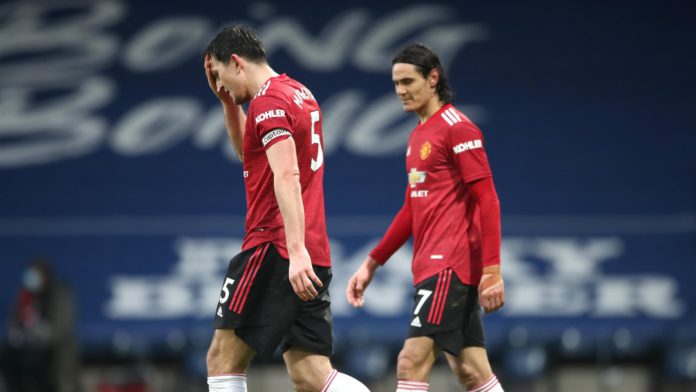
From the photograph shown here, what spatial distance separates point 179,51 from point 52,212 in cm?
213

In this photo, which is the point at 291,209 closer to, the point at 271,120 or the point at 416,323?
the point at 271,120

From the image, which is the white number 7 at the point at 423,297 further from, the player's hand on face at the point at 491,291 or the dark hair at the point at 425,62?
the dark hair at the point at 425,62

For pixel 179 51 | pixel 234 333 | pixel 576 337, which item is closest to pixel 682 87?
pixel 576 337

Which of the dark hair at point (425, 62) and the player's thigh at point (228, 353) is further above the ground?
the dark hair at point (425, 62)

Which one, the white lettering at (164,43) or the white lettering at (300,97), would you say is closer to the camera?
the white lettering at (300,97)

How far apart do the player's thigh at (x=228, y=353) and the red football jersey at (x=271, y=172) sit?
329 millimetres

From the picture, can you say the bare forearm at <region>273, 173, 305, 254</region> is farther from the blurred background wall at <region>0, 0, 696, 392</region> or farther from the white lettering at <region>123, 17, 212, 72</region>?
the white lettering at <region>123, 17, 212, 72</region>

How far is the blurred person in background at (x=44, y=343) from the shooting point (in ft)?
30.0

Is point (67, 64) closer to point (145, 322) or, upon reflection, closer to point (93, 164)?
point (93, 164)

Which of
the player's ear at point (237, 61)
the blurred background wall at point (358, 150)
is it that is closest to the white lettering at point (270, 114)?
the player's ear at point (237, 61)

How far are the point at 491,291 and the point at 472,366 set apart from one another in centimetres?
42

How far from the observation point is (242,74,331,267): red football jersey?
12.2 feet

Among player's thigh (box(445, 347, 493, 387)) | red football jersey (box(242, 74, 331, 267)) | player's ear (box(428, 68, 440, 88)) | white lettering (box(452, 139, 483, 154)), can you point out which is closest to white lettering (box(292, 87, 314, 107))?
red football jersey (box(242, 74, 331, 267))

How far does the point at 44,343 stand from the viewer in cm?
923
